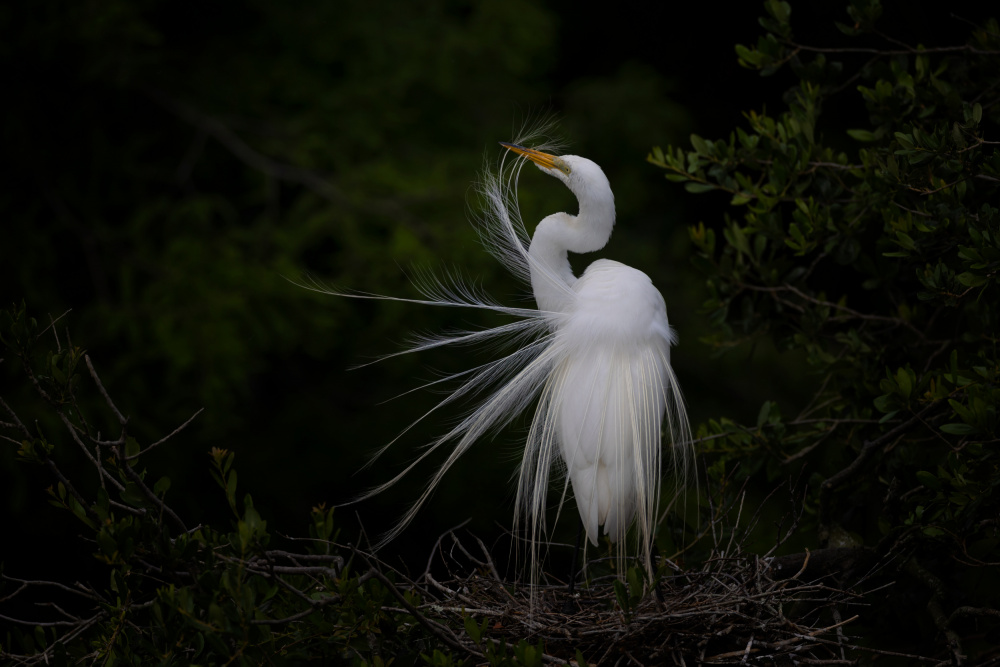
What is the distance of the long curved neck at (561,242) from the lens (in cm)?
218

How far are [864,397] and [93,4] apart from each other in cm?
354

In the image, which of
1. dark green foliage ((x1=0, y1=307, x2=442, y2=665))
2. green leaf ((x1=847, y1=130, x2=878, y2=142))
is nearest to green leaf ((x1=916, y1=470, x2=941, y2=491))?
green leaf ((x1=847, y1=130, x2=878, y2=142))

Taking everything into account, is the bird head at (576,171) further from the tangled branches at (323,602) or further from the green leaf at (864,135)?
the tangled branches at (323,602)

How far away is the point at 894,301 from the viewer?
7.09ft

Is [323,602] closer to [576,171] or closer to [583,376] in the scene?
[583,376]

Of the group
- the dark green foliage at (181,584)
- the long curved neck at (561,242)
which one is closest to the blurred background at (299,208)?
the long curved neck at (561,242)

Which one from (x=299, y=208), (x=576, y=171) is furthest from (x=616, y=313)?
(x=299, y=208)

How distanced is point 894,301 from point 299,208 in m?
3.13

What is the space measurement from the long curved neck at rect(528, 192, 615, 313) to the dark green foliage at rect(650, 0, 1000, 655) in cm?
24

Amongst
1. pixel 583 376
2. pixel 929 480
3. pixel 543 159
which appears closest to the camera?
Answer: pixel 929 480

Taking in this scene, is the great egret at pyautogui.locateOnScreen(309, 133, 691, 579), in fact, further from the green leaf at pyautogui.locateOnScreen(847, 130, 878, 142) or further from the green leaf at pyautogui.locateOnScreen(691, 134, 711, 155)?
the green leaf at pyautogui.locateOnScreen(847, 130, 878, 142)

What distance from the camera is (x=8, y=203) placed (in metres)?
3.92

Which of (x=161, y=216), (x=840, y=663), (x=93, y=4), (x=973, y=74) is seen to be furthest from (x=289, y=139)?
(x=840, y=663)

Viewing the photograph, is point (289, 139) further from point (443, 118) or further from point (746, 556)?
point (746, 556)
